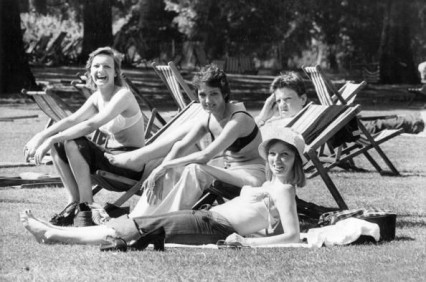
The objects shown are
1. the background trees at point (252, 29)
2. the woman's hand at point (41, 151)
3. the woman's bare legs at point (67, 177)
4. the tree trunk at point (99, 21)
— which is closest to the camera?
the woman's hand at point (41, 151)

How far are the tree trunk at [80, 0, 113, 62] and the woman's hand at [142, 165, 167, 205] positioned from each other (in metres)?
20.8

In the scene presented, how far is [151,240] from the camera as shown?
575cm

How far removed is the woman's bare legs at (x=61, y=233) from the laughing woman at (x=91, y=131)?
76cm

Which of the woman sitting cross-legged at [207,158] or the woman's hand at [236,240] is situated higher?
the woman sitting cross-legged at [207,158]

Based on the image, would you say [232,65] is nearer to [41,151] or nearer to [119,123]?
[119,123]

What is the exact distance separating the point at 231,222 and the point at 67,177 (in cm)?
149

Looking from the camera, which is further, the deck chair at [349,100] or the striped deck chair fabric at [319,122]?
the deck chair at [349,100]

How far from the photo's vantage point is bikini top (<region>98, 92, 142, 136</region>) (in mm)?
7512

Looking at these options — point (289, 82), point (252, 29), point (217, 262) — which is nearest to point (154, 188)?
point (217, 262)

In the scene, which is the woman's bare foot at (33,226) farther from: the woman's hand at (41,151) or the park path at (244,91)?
the park path at (244,91)

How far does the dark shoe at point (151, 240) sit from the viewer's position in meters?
5.73

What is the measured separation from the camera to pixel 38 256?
222 inches

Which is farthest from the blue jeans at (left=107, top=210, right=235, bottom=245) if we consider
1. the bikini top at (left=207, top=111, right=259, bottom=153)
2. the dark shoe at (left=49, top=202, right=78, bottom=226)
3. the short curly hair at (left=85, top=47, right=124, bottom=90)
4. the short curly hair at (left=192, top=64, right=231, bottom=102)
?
the short curly hair at (left=85, top=47, right=124, bottom=90)

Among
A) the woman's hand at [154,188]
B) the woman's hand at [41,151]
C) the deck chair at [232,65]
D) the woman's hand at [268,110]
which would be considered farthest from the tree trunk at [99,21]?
the woman's hand at [154,188]
